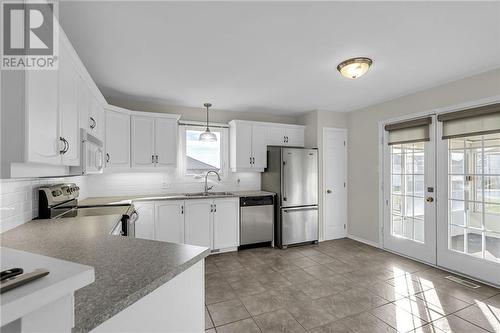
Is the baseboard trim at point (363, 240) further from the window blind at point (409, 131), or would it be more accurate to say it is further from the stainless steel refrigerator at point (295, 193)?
the window blind at point (409, 131)

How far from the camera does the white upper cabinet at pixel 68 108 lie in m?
1.55

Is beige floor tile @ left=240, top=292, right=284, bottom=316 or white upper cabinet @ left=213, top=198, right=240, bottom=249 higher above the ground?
white upper cabinet @ left=213, top=198, right=240, bottom=249

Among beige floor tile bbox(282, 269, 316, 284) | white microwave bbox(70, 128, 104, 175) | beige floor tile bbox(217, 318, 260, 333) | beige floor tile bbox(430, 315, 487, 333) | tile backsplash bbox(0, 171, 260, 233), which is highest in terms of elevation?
white microwave bbox(70, 128, 104, 175)

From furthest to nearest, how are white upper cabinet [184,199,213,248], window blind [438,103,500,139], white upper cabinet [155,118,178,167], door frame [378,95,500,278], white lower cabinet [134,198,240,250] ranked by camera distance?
white upper cabinet [155,118,178,167] → white upper cabinet [184,199,213,248] → white lower cabinet [134,198,240,250] → door frame [378,95,500,278] → window blind [438,103,500,139]

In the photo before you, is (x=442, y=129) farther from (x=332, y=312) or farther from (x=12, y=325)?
(x=12, y=325)

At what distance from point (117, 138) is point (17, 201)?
6.17 feet

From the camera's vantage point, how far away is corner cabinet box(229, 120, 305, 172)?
4.24 metres

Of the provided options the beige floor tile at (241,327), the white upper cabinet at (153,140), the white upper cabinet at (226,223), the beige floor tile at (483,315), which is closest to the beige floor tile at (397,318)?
the beige floor tile at (483,315)

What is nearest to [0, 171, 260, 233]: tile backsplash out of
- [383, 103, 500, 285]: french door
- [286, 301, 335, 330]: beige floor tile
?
[286, 301, 335, 330]: beige floor tile

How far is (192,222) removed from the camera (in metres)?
3.63

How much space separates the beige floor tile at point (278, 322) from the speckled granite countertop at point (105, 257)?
4.11 feet

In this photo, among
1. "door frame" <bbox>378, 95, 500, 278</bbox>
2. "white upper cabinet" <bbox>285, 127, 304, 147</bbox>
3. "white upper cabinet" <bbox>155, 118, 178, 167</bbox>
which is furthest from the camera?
"white upper cabinet" <bbox>285, 127, 304, 147</bbox>

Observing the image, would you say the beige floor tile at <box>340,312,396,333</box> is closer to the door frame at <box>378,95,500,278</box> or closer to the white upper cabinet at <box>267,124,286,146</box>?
the door frame at <box>378,95,500,278</box>

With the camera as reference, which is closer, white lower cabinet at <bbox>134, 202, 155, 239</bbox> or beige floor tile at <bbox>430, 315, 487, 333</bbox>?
beige floor tile at <bbox>430, 315, 487, 333</bbox>
